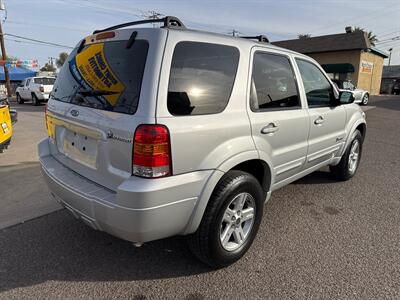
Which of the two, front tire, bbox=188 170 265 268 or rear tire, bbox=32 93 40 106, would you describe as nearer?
front tire, bbox=188 170 265 268

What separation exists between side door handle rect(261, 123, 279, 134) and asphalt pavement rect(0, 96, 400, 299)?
111cm

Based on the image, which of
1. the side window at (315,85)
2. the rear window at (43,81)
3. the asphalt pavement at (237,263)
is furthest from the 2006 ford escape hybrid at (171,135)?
the rear window at (43,81)

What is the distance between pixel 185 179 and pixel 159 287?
938 millimetres

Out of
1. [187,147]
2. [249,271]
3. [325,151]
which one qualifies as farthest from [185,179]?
[325,151]

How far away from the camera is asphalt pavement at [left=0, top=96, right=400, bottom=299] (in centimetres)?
243

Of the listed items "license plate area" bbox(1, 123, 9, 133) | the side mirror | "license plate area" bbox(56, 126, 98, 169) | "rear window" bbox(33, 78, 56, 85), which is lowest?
"license plate area" bbox(1, 123, 9, 133)

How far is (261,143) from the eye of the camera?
9.22ft

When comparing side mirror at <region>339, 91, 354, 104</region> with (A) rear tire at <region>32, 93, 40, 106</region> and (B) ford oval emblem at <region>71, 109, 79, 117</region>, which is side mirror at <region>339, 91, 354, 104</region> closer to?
(B) ford oval emblem at <region>71, 109, 79, 117</region>

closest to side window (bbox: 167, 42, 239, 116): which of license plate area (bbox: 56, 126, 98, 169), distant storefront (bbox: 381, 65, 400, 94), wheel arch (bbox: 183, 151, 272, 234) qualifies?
wheel arch (bbox: 183, 151, 272, 234)

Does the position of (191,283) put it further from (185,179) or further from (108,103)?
(108,103)

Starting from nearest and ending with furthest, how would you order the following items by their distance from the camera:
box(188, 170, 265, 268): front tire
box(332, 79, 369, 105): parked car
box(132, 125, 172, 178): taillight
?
1. box(132, 125, 172, 178): taillight
2. box(188, 170, 265, 268): front tire
3. box(332, 79, 369, 105): parked car

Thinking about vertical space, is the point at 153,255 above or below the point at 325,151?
below

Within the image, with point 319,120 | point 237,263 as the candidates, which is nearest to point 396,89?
point 319,120

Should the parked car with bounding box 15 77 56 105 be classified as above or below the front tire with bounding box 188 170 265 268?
above
